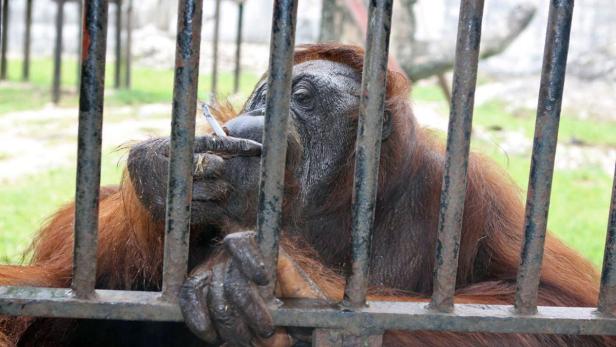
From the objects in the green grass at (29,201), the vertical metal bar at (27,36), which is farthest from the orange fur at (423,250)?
the vertical metal bar at (27,36)

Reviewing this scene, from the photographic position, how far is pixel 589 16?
1700cm

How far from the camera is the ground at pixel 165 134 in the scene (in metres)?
5.61

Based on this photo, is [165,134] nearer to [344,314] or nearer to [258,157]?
[258,157]

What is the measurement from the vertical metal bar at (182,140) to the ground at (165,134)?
87 cm

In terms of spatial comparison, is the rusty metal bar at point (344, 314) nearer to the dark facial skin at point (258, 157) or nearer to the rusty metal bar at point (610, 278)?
the rusty metal bar at point (610, 278)

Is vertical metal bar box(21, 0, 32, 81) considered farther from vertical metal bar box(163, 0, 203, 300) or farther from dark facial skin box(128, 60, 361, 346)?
vertical metal bar box(163, 0, 203, 300)

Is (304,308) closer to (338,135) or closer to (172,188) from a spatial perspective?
(172,188)

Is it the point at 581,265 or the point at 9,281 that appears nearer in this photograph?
the point at 9,281

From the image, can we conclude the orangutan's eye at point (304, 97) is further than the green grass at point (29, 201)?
No

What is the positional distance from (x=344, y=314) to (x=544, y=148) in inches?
19.9

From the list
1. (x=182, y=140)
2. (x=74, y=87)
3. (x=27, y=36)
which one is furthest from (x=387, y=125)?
(x=27, y=36)

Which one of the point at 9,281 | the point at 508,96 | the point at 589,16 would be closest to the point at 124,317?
the point at 9,281

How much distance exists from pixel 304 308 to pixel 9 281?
1100 millimetres

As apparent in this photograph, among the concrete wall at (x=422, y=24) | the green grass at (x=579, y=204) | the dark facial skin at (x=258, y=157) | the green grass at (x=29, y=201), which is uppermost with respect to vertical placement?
the concrete wall at (x=422, y=24)
